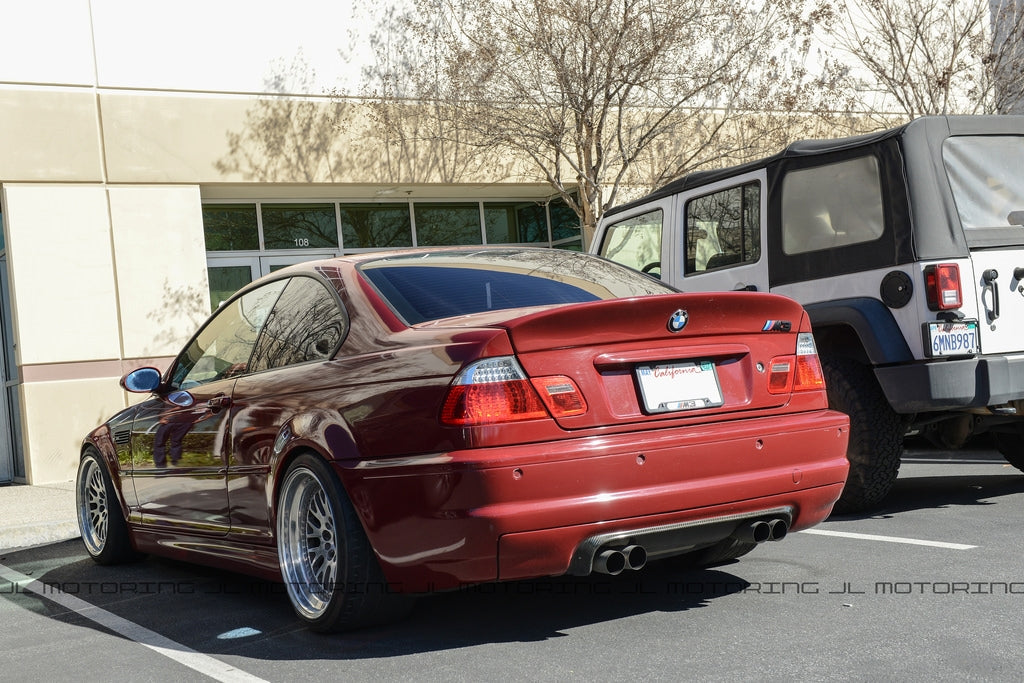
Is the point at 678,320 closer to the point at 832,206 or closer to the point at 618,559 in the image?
the point at 618,559

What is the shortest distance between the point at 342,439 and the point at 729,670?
1.55 m

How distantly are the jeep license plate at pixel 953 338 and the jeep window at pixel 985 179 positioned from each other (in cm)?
58

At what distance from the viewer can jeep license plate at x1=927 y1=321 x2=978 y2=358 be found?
18.4ft

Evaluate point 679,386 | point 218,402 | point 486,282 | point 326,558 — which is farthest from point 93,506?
point 679,386

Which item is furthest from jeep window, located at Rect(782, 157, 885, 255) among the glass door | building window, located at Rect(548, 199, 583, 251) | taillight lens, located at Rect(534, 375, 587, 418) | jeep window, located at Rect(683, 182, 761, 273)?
building window, located at Rect(548, 199, 583, 251)

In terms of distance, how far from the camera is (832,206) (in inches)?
248

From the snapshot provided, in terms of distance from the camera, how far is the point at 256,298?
208 inches

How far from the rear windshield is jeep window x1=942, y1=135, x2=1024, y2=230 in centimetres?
209

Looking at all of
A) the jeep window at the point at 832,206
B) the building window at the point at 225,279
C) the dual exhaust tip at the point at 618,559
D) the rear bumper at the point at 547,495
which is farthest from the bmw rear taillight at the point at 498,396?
the building window at the point at 225,279

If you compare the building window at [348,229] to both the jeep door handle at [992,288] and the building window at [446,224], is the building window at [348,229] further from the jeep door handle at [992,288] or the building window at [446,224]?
the jeep door handle at [992,288]

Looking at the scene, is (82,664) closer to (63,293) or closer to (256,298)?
(256,298)

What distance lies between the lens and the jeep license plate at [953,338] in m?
5.62

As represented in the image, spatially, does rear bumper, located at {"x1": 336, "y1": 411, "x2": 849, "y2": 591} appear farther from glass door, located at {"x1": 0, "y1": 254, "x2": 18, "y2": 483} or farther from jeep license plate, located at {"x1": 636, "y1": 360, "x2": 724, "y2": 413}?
glass door, located at {"x1": 0, "y1": 254, "x2": 18, "y2": 483}

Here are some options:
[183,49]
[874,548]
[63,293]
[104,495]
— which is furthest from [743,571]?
[183,49]
